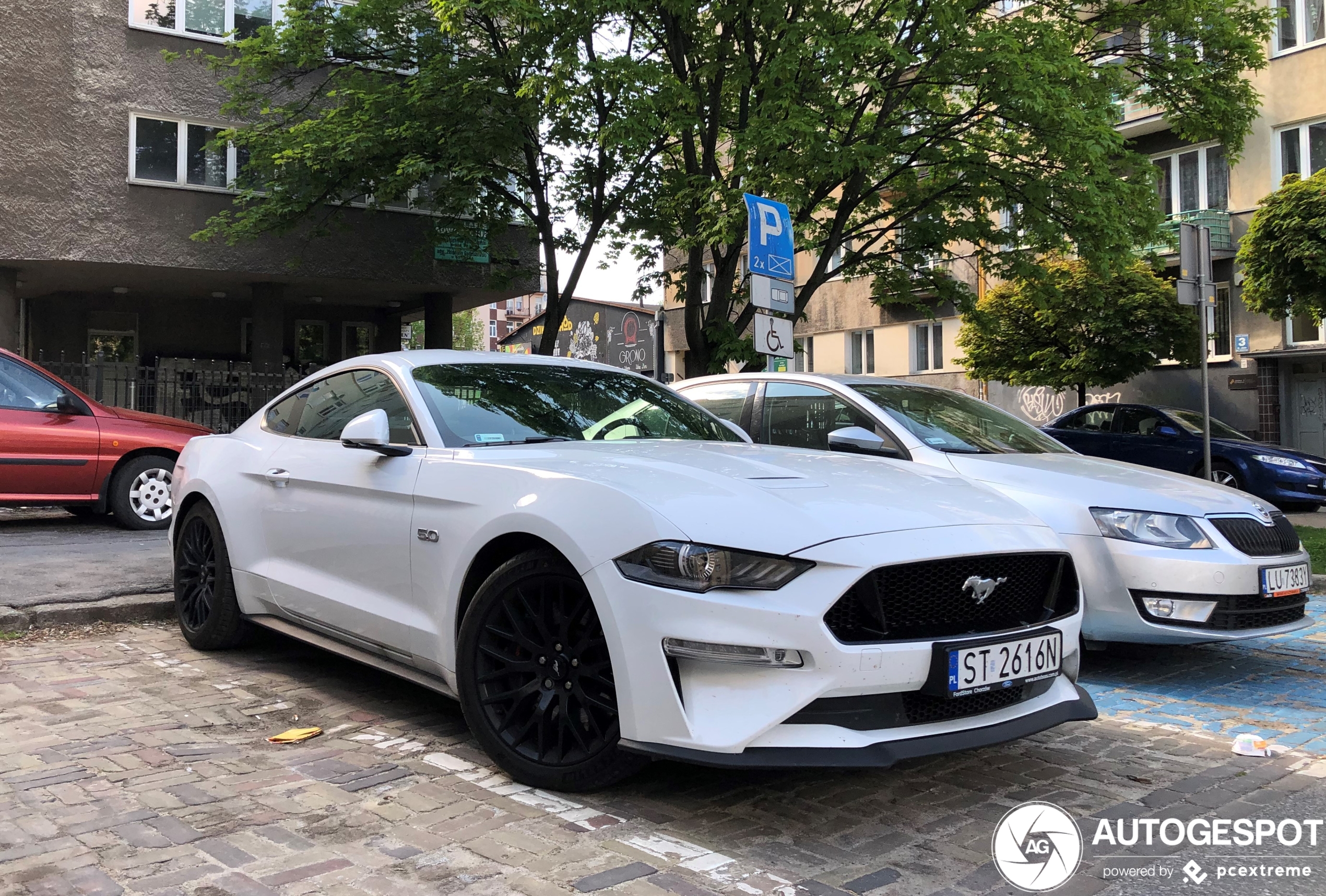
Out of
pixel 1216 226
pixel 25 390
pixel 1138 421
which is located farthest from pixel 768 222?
pixel 1216 226

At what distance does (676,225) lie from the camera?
17.9m

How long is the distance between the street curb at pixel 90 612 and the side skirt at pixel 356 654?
4.90 feet

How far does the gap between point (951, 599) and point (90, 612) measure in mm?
5014

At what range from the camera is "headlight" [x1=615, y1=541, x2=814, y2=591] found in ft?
9.84

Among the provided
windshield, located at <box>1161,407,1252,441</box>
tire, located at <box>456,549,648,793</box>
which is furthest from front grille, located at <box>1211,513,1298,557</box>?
windshield, located at <box>1161,407,1252,441</box>

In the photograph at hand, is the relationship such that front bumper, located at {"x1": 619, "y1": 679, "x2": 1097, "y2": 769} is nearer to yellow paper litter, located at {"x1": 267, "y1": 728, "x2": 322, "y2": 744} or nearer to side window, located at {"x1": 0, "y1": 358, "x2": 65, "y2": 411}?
yellow paper litter, located at {"x1": 267, "y1": 728, "x2": 322, "y2": 744}

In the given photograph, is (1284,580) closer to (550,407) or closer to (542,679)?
(550,407)

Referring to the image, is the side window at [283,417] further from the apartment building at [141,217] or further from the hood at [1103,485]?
the apartment building at [141,217]

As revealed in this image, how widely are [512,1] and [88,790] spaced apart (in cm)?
1277

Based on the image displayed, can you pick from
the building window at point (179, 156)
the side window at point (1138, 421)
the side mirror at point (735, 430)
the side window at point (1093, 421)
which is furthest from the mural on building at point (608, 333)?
the side mirror at point (735, 430)

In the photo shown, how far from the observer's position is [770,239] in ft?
28.6

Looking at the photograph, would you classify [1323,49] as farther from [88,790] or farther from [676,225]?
[88,790]

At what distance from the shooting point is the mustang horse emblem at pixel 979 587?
10.5 feet

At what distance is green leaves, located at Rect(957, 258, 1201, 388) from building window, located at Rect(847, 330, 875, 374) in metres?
9.99
